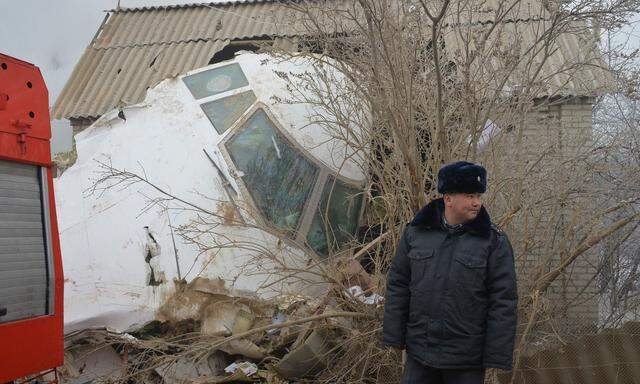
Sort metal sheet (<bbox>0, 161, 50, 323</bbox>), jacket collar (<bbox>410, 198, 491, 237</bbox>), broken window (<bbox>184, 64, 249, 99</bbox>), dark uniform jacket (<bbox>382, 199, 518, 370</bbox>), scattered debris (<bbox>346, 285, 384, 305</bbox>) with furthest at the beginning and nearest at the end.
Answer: broken window (<bbox>184, 64, 249, 99</bbox>), scattered debris (<bbox>346, 285, 384, 305</bbox>), metal sheet (<bbox>0, 161, 50, 323</bbox>), jacket collar (<bbox>410, 198, 491, 237</bbox>), dark uniform jacket (<bbox>382, 199, 518, 370</bbox>)

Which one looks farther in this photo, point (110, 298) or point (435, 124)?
point (110, 298)

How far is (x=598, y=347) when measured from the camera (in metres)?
4.38

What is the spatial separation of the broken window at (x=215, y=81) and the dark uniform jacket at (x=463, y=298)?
3.57m

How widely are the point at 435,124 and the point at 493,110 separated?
1.39 ft

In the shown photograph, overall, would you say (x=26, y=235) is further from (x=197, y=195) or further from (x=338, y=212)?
(x=338, y=212)

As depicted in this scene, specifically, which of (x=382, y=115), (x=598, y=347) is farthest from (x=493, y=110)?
(x=598, y=347)

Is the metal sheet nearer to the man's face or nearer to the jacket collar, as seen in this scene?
the jacket collar

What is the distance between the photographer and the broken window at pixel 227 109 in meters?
5.94

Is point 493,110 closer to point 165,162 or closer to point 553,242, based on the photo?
point 553,242

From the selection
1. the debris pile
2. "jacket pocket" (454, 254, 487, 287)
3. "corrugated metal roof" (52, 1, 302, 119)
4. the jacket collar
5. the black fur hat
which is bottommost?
the debris pile

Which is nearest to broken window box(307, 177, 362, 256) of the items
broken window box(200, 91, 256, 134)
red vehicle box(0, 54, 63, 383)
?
broken window box(200, 91, 256, 134)

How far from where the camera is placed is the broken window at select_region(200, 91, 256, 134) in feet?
19.5

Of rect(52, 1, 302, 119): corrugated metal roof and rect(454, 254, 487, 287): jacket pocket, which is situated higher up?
rect(52, 1, 302, 119): corrugated metal roof

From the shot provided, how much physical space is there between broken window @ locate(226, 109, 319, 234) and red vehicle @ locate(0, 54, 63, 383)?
2.06m
